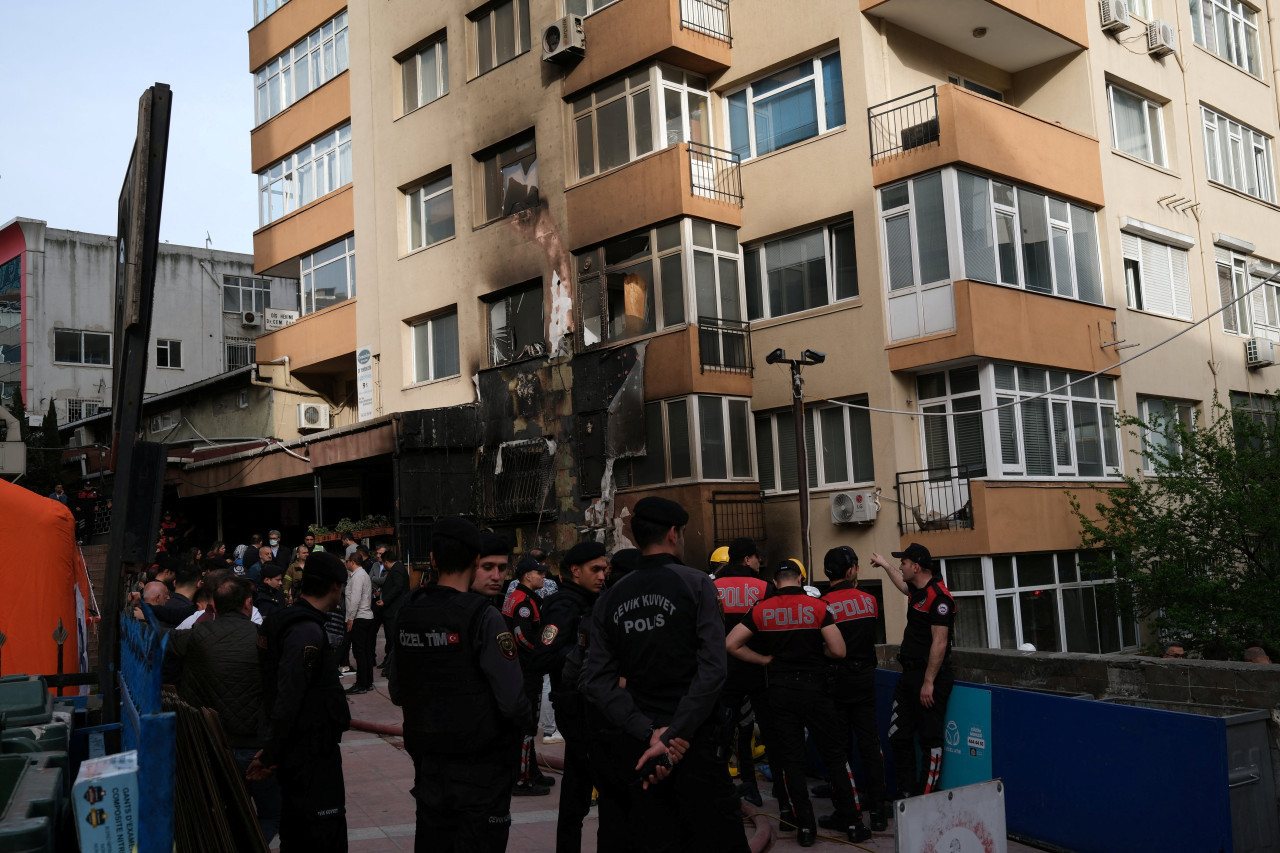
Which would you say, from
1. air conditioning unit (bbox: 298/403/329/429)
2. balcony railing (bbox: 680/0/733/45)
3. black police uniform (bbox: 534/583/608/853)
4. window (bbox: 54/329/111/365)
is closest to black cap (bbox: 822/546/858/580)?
black police uniform (bbox: 534/583/608/853)

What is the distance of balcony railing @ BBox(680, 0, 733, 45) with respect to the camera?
68.8 feet

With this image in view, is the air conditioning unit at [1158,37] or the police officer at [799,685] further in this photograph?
the air conditioning unit at [1158,37]

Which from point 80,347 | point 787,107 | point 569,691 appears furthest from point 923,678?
point 80,347

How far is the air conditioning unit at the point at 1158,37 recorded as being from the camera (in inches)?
891

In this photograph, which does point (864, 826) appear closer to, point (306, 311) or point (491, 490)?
point (491, 490)

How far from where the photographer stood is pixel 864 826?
8.18 metres

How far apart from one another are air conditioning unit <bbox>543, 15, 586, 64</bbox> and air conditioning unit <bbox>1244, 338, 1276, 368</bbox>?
1603 centimetres

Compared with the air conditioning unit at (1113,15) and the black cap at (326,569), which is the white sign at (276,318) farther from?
the black cap at (326,569)

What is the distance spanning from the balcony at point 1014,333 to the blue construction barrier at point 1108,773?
1028 cm

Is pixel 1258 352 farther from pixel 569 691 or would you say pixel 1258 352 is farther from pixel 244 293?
pixel 244 293

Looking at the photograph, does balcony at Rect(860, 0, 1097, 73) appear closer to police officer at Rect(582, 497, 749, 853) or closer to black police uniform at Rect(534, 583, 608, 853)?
black police uniform at Rect(534, 583, 608, 853)

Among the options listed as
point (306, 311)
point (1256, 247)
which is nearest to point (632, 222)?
point (306, 311)

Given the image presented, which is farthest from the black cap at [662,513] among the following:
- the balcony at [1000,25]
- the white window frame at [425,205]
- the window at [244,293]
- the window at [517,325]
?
the window at [244,293]

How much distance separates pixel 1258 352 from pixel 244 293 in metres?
40.1
